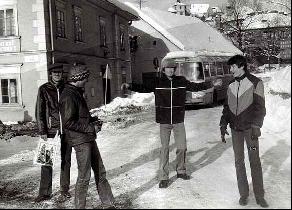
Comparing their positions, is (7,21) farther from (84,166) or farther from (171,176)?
(84,166)

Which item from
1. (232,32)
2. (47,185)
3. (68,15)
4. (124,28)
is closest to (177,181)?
(47,185)

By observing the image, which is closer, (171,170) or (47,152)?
(47,152)

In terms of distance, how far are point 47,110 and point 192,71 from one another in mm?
13452

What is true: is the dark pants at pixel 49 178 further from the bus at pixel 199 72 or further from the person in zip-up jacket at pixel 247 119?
the bus at pixel 199 72

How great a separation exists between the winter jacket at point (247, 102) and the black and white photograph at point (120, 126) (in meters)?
0.01

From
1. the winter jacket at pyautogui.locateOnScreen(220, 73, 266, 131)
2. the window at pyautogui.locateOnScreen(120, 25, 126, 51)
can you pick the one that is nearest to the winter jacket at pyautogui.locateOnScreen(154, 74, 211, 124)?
the winter jacket at pyautogui.locateOnScreen(220, 73, 266, 131)

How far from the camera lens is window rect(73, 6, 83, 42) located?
62.4 feet

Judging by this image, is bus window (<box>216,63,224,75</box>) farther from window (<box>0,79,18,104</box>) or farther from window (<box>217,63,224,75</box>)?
window (<box>0,79,18,104</box>)

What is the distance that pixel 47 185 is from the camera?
5.98 metres

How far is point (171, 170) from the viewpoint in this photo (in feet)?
23.9

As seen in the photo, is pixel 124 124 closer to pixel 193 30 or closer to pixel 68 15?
pixel 68 15

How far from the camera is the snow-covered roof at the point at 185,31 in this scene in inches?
1446

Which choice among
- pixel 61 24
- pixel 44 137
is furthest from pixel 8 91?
pixel 44 137

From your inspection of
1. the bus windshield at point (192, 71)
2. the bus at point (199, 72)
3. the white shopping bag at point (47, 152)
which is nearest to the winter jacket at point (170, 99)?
the white shopping bag at point (47, 152)
